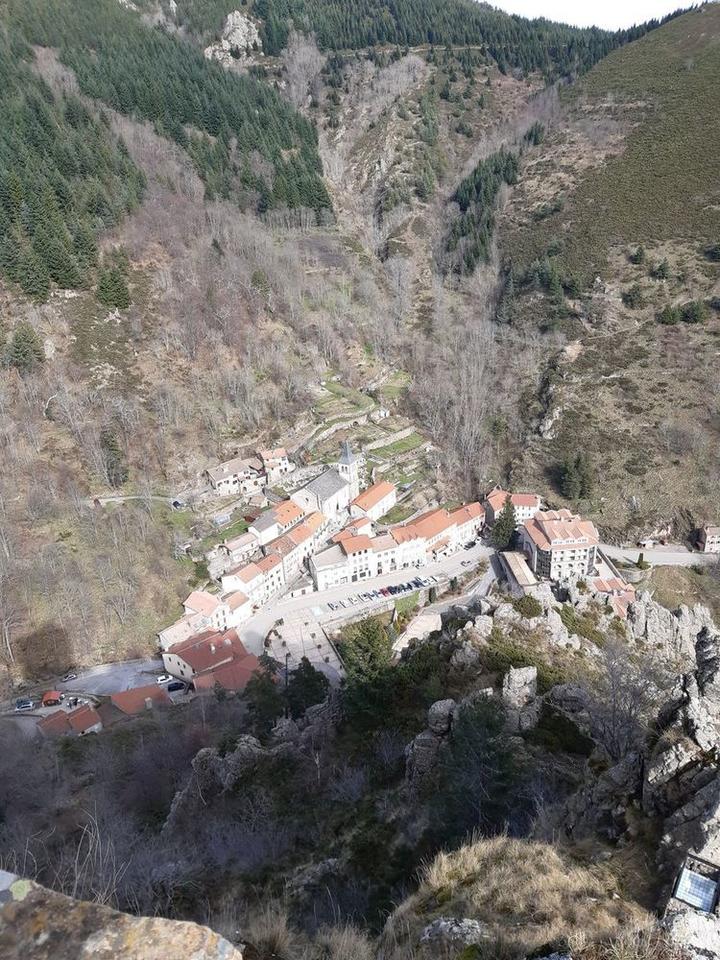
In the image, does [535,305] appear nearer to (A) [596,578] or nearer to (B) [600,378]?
(B) [600,378]

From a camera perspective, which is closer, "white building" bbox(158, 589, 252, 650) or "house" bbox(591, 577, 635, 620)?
"house" bbox(591, 577, 635, 620)

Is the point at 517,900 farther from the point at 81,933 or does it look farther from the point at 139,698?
the point at 139,698

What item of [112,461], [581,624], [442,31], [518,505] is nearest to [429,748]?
[581,624]

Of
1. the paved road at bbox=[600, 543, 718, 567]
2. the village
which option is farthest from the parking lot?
the paved road at bbox=[600, 543, 718, 567]

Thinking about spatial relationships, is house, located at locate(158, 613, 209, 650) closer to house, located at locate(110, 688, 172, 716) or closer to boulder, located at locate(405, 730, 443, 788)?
house, located at locate(110, 688, 172, 716)

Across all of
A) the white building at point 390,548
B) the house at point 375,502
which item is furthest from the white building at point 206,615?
the house at point 375,502

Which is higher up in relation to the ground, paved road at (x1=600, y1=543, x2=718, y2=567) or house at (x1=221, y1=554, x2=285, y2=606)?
house at (x1=221, y1=554, x2=285, y2=606)
